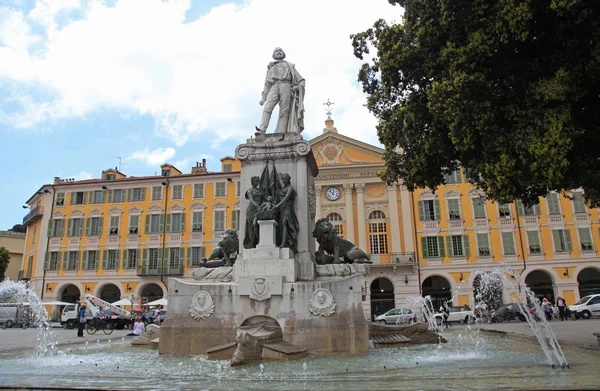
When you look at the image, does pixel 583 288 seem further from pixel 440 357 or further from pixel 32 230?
pixel 32 230

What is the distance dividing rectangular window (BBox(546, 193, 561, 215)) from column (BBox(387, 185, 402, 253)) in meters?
11.8

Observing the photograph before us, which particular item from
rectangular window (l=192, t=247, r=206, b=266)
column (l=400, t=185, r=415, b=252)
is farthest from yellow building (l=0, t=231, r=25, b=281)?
column (l=400, t=185, r=415, b=252)

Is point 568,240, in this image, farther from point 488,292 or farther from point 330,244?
point 330,244

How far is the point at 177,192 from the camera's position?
43.3m

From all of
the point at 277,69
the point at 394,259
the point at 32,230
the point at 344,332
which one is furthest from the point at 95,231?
the point at 344,332

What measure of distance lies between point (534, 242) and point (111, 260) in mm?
35282

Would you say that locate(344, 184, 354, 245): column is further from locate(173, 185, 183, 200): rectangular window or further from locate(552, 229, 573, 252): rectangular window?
locate(552, 229, 573, 252): rectangular window

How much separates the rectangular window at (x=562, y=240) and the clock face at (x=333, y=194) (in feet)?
57.5

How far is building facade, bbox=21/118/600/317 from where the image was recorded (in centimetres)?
3706

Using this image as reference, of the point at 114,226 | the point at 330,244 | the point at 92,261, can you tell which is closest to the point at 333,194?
the point at 114,226

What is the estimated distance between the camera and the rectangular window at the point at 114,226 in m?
42.7

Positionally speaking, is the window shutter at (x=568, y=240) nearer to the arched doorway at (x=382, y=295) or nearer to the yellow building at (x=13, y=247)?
the arched doorway at (x=382, y=295)

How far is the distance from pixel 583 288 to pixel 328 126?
993 inches

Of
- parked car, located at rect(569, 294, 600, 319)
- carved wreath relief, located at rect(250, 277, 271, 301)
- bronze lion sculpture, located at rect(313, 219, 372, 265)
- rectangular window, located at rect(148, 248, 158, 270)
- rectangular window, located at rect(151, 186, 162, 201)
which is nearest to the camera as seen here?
carved wreath relief, located at rect(250, 277, 271, 301)
